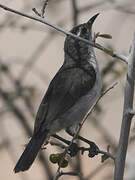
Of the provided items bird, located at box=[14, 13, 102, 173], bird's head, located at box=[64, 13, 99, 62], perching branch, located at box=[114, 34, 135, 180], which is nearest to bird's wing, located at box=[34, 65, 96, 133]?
bird, located at box=[14, 13, 102, 173]

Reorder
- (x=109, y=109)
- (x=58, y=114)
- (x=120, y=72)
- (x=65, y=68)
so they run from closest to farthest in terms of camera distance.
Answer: (x=58, y=114) < (x=65, y=68) < (x=120, y=72) < (x=109, y=109)

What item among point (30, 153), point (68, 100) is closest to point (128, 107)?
point (30, 153)

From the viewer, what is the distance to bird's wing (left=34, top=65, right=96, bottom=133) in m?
4.43

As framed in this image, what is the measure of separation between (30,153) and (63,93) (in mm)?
724

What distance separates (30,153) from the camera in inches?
159

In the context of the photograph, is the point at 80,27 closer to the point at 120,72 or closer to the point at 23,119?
the point at 120,72

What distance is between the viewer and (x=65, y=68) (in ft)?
16.1

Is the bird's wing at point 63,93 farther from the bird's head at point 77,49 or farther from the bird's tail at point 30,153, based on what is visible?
the bird's head at point 77,49

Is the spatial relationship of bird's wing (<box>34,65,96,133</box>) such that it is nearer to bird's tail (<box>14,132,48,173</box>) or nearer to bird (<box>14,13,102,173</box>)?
bird (<box>14,13,102,173</box>)

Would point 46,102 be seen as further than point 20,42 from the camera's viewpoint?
No

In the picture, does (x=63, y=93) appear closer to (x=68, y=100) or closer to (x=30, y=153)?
(x=68, y=100)

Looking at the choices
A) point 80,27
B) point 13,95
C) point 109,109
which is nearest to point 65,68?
point 80,27

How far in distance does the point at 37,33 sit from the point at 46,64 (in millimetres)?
813

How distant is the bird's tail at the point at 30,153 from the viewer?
3.87 meters
